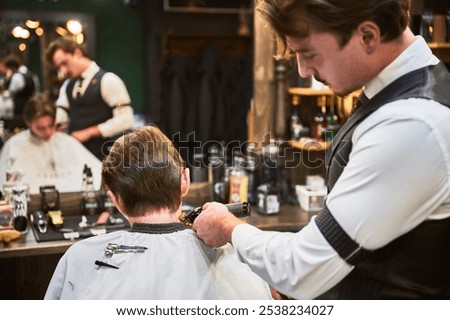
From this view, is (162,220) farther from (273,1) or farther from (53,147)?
(53,147)

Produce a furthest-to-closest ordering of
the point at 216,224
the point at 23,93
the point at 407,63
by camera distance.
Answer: the point at 23,93 → the point at 216,224 → the point at 407,63

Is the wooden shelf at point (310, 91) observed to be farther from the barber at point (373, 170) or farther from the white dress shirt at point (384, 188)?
the white dress shirt at point (384, 188)

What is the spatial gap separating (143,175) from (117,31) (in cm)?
307

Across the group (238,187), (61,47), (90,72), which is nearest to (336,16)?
(238,187)

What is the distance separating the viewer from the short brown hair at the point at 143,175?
5.20 feet

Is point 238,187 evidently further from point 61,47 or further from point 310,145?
point 61,47

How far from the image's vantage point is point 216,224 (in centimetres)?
124

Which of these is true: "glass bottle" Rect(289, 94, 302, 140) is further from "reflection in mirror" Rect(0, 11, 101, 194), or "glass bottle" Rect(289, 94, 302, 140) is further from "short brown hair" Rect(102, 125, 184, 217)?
"short brown hair" Rect(102, 125, 184, 217)

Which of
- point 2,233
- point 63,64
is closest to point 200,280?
point 2,233

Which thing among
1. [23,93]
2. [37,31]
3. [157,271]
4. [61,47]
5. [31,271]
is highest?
[37,31]

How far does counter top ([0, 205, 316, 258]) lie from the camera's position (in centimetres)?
210

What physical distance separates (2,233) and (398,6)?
172cm

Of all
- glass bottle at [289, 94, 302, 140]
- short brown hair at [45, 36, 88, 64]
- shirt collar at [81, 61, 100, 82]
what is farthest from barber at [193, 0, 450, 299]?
short brown hair at [45, 36, 88, 64]

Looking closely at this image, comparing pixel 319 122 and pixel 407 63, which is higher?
pixel 407 63
